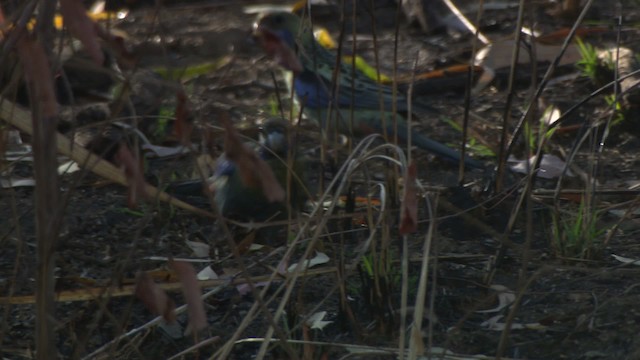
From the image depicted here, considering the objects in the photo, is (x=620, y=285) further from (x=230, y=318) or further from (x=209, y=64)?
(x=209, y=64)

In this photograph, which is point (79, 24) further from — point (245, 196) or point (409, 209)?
point (245, 196)

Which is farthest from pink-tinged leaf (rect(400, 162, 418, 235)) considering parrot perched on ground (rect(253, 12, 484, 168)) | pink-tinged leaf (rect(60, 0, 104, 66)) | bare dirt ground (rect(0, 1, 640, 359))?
parrot perched on ground (rect(253, 12, 484, 168))

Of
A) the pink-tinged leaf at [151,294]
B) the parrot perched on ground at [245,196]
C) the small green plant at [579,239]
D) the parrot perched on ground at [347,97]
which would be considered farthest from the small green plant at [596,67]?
the pink-tinged leaf at [151,294]

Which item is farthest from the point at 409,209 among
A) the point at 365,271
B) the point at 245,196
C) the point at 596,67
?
the point at 596,67

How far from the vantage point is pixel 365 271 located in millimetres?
3332

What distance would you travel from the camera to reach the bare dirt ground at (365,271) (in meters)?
2.97

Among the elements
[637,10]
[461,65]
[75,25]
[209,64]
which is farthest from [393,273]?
[637,10]

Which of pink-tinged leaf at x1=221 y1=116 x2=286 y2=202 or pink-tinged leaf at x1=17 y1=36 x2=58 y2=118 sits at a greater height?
pink-tinged leaf at x1=17 y1=36 x2=58 y2=118

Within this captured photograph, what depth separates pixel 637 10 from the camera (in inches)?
287

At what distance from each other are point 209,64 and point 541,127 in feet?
5.19

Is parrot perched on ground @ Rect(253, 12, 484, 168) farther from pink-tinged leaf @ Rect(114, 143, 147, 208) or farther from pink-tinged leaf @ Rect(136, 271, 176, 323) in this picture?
pink-tinged leaf @ Rect(114, 143, 147, 208)

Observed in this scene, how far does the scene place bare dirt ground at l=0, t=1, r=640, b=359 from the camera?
117 inches

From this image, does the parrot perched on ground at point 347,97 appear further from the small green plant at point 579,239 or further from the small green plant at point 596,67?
the small green plant at point 579,239

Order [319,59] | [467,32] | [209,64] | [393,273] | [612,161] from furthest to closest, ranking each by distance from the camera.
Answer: [467,32] → [319,59] → [209,64] → [612,161] → [393,273]
